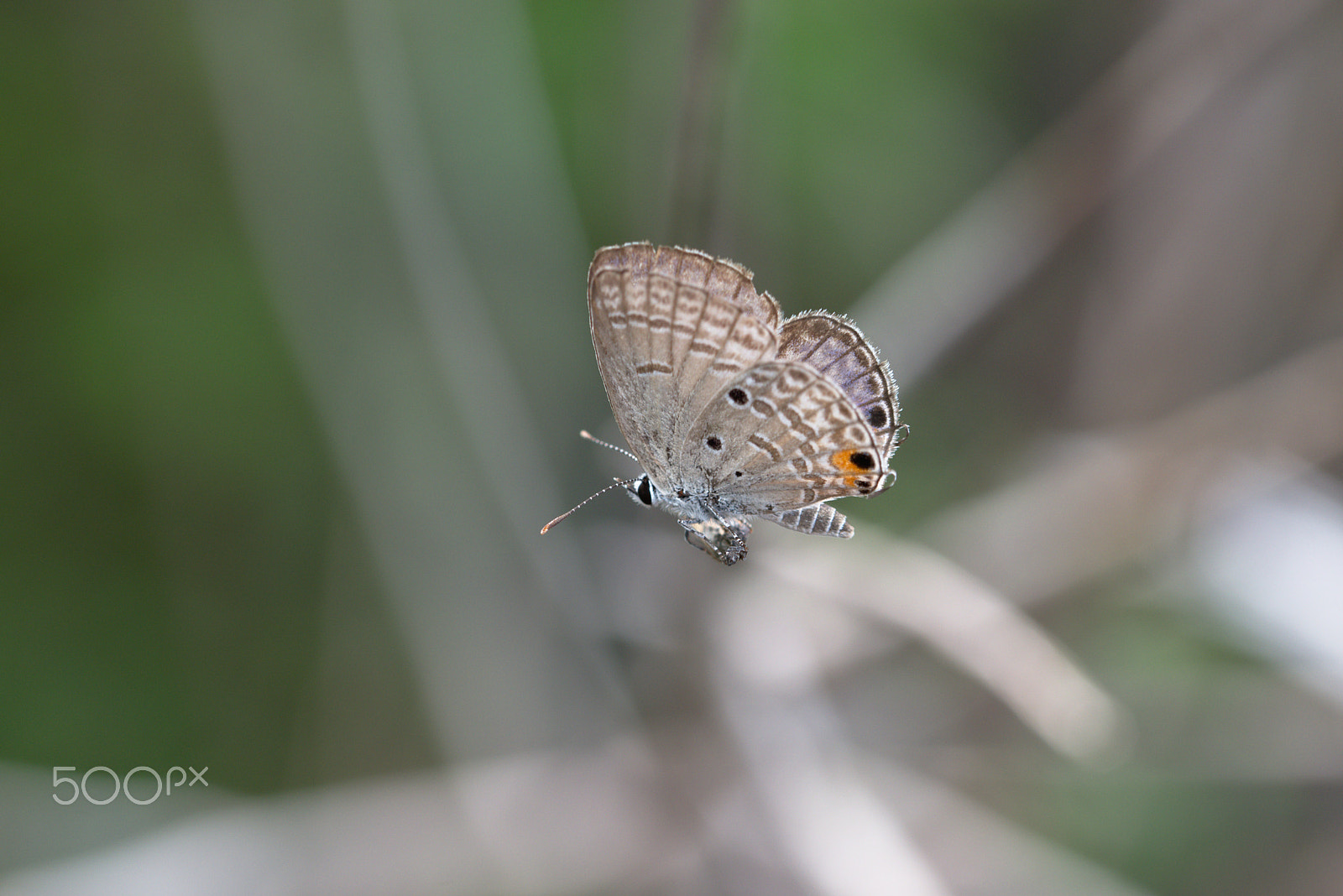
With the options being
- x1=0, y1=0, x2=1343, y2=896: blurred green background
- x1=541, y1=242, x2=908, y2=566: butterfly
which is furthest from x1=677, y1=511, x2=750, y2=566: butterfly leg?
x1=0, y1=0, x2=1343, y2=896: blurred green background

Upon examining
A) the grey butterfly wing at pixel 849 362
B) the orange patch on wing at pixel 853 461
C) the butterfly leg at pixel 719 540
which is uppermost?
the grey butterfly wing at pixel 849 362

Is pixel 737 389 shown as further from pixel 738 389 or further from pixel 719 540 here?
pixel 719 540

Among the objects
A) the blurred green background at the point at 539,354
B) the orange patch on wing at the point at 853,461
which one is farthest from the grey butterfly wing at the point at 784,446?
the blurred green background at the point at 539,354

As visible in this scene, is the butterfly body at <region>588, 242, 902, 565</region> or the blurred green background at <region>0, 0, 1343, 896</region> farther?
the blurred green background at <region>0, 0, 1343, 896</region>

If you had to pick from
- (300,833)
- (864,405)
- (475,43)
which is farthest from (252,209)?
(864,405)

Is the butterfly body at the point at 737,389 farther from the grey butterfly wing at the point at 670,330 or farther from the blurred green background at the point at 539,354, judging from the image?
the blurred green background at the point at 539,354

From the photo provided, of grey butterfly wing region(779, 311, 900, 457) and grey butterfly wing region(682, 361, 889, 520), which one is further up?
grey butterfly wing region(779, 311, 900, 457)

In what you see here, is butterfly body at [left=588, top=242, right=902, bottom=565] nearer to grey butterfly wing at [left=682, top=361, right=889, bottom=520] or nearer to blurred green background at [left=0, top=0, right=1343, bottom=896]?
grey butterfly wing at [left=682, top=361, right=889, bottom=520]

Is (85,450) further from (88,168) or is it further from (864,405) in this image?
(864,405)
